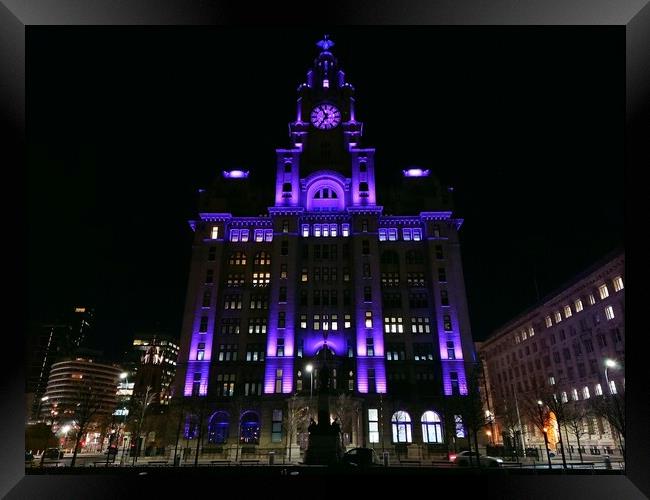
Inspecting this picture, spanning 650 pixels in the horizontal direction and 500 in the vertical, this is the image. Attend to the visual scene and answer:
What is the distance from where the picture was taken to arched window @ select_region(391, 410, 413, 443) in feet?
194

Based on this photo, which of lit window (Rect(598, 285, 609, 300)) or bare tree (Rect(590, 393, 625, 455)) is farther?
lit window (Rect(598, 285, 609, 300))

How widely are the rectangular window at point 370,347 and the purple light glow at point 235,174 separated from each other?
41441 millimetres

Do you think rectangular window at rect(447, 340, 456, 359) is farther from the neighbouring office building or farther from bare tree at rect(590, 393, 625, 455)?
bare tree at rect(590, 393, 625, 455)

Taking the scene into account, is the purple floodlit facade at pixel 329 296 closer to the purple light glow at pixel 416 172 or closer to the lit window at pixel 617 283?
the purple light glow at pixel 416 172

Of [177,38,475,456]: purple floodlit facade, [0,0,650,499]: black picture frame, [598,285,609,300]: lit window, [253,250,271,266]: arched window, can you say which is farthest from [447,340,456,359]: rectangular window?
[0,0,650,499]: black picture frame

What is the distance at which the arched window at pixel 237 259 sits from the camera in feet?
241

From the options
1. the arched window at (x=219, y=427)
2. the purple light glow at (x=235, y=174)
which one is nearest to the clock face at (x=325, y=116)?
the purple light glow at (x=235, y=174)

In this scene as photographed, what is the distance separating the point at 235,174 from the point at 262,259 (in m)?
20.8

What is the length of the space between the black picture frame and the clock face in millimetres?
76822

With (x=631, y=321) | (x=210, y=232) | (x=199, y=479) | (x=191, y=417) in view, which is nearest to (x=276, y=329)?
(x=191, y=417)

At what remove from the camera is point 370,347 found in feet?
211

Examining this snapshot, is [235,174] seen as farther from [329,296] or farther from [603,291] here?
[603,291]

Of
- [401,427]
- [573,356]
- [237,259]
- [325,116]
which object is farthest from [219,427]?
[325,116]
